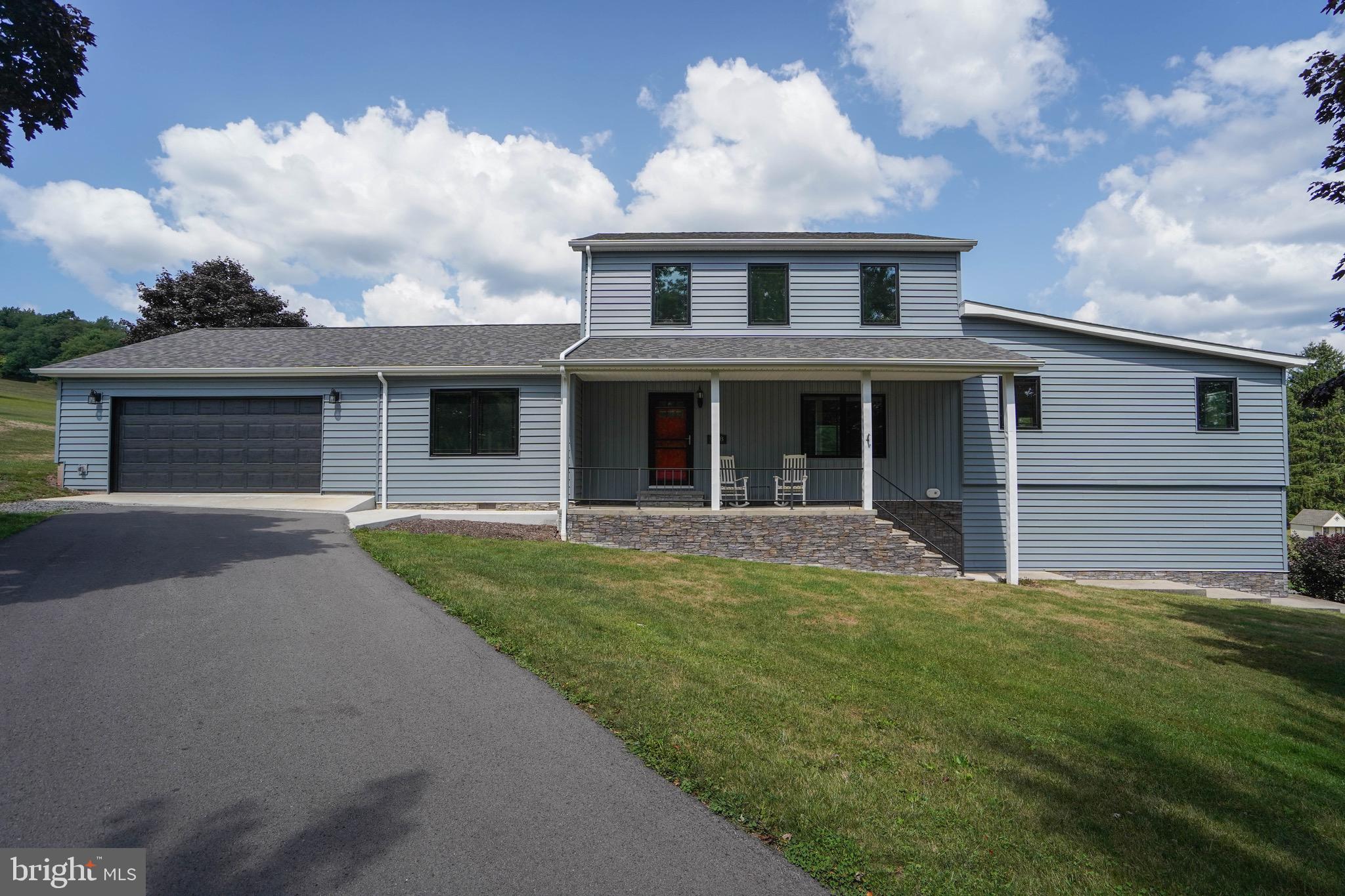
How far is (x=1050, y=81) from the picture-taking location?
1316 centimetres

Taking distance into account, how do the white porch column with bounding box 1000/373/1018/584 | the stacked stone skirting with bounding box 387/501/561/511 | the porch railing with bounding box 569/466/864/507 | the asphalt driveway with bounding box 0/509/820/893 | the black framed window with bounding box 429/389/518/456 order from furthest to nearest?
the black framed window with bounding box 429/389/518/456, the stacked stone skirting with bounding box 387/501/561/511, the porch railing with bounding box 569/466/864/507, the white porch column with bounding box 1000/373/1018/584, the asphalt driveway with bounding box 0/509/820/893

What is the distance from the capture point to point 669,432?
48.2 feet

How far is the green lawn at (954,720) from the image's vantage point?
3.16 m

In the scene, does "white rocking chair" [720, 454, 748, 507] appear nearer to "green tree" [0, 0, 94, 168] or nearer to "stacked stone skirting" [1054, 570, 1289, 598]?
"stacked stone skirting" [1054, 570, 1289, 598]

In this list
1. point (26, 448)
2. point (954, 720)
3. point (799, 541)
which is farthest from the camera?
point (26, 448)

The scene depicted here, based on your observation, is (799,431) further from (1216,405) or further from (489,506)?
(1216,405)

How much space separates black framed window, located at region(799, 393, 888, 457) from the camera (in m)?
14.5

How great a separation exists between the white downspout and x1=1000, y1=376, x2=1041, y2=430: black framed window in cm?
1293

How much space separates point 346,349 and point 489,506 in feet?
17.1

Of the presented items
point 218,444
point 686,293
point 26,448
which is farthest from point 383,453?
point 26,448

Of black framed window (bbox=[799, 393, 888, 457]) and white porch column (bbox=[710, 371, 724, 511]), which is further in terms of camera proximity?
black framed window (bbox=[799, 393, 888, 457])

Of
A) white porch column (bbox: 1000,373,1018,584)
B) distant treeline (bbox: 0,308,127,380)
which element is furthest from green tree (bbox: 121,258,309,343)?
white porch column (bbox: 1000,373,1018,584)

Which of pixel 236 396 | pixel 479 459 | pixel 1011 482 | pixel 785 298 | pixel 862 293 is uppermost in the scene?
pixel 862 293

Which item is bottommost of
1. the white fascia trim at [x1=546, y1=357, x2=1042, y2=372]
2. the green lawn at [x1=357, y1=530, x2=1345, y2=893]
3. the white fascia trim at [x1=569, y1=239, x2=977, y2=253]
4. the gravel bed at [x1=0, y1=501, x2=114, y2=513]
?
the green lawn at [x1=357, y1=530, x2=1345, y2=893]
